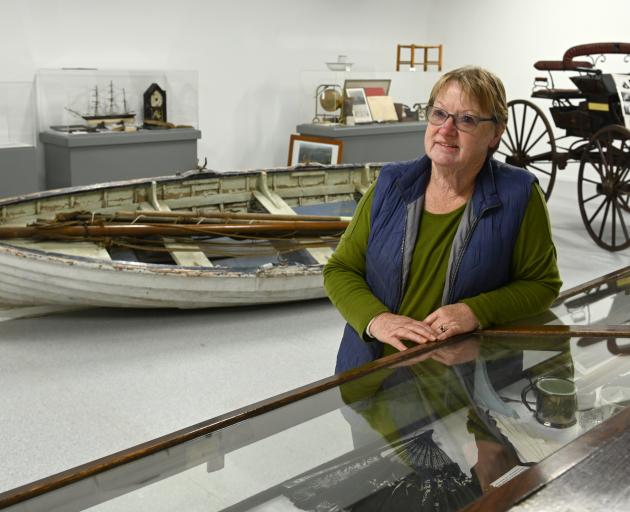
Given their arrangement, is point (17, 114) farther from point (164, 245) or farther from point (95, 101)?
point (164, 245)

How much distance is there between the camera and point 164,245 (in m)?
5.61

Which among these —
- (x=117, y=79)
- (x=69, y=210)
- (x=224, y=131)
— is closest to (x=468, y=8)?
(x=224, y=131)

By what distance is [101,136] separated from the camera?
323 inches

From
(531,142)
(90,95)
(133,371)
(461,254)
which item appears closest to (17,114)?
(90,95)

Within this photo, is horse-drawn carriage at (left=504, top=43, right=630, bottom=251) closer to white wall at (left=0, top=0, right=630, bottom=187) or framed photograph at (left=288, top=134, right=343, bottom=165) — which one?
framed photograph at (left=288, top=134, right=343, bottom=165)

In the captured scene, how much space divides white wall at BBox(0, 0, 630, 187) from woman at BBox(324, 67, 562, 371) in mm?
7670

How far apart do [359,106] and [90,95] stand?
3307 mm

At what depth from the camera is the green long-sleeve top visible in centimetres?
212

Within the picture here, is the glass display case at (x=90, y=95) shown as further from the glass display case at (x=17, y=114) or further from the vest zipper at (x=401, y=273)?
the vest zipper at (x=401, y=273)

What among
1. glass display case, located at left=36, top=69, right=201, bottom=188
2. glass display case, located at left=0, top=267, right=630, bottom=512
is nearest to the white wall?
glass display case, located at left=36, top=69, right=201, bottom=188

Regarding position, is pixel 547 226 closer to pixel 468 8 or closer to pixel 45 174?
pixel 45 174

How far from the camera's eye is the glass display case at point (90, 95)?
337 inches

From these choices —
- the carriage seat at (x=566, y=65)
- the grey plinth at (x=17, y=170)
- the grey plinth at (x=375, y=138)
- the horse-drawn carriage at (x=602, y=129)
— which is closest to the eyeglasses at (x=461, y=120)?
the horse-drawn carriage at (x=602, y=129)

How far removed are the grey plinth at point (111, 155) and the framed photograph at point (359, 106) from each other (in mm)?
2154
